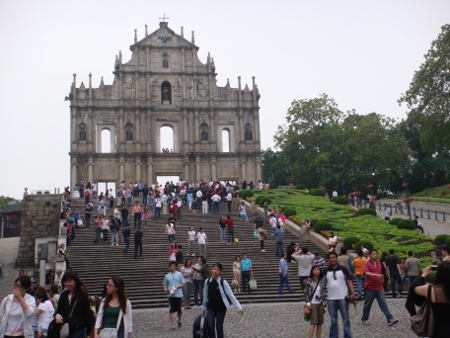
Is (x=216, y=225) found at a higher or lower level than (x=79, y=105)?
lower

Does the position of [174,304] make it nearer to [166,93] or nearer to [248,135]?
[248,135]

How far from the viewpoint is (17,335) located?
29.1ft

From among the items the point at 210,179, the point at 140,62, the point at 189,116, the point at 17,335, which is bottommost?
the point at 17,335

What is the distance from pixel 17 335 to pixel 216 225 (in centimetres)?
2532

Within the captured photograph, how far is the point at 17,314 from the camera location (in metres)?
8.91

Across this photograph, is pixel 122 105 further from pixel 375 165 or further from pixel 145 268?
pixel 145 268

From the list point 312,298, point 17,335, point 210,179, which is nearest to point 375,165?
point 210,179

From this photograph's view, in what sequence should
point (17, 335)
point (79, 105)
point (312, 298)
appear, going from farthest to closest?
1. point (79, 105)
2. point (312, 298)
3. point (17, 335)

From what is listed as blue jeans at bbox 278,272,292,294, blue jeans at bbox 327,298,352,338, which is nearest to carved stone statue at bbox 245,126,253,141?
blue jeans at bbox 278,272,292,294

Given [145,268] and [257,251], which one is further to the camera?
[257,251]

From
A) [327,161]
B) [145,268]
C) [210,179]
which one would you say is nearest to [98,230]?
[145,268]

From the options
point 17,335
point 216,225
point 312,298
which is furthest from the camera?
point 216,225

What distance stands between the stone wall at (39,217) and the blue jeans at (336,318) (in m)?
29.7

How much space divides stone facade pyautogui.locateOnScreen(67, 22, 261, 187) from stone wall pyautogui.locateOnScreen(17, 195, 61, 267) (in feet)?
48.2
